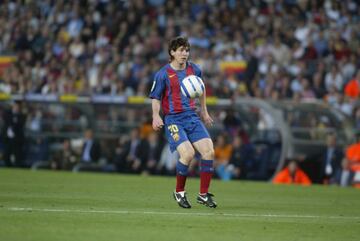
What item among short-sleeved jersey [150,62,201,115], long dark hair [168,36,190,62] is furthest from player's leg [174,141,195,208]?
long dark hair [168,36,190,62]

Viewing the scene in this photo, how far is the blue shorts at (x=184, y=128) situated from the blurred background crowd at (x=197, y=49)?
10.3 meters

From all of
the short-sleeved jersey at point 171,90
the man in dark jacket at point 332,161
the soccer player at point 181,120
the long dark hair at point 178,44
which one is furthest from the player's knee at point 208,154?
the man in dark jacket at point 332,161

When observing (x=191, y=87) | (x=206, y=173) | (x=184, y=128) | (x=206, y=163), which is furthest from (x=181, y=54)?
(x=206, y=173)

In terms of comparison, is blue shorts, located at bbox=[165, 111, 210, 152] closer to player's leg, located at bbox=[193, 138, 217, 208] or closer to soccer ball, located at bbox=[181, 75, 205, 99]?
player's leg, located at bbox=[193, 138, 217, 208]

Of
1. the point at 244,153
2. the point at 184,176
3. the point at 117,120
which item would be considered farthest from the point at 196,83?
the point at 117,120

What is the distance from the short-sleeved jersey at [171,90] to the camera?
13.0 metres

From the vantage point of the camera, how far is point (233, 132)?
24016 mm

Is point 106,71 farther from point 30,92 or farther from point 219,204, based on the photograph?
point 219,204

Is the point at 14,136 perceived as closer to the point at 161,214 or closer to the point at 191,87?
the point at 191,87

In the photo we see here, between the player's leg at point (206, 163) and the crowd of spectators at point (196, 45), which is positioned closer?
the player's leg at point (206, 163)

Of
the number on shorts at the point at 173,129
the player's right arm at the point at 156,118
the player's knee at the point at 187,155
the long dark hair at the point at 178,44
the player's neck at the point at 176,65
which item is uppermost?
the long dark hair at the point at 178,44

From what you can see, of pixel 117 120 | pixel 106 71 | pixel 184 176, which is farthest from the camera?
pixel 106 71

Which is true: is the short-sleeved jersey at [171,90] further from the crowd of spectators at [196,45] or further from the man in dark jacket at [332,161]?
the crowd of spectators at [196,45]

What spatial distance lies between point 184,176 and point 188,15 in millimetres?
17181
